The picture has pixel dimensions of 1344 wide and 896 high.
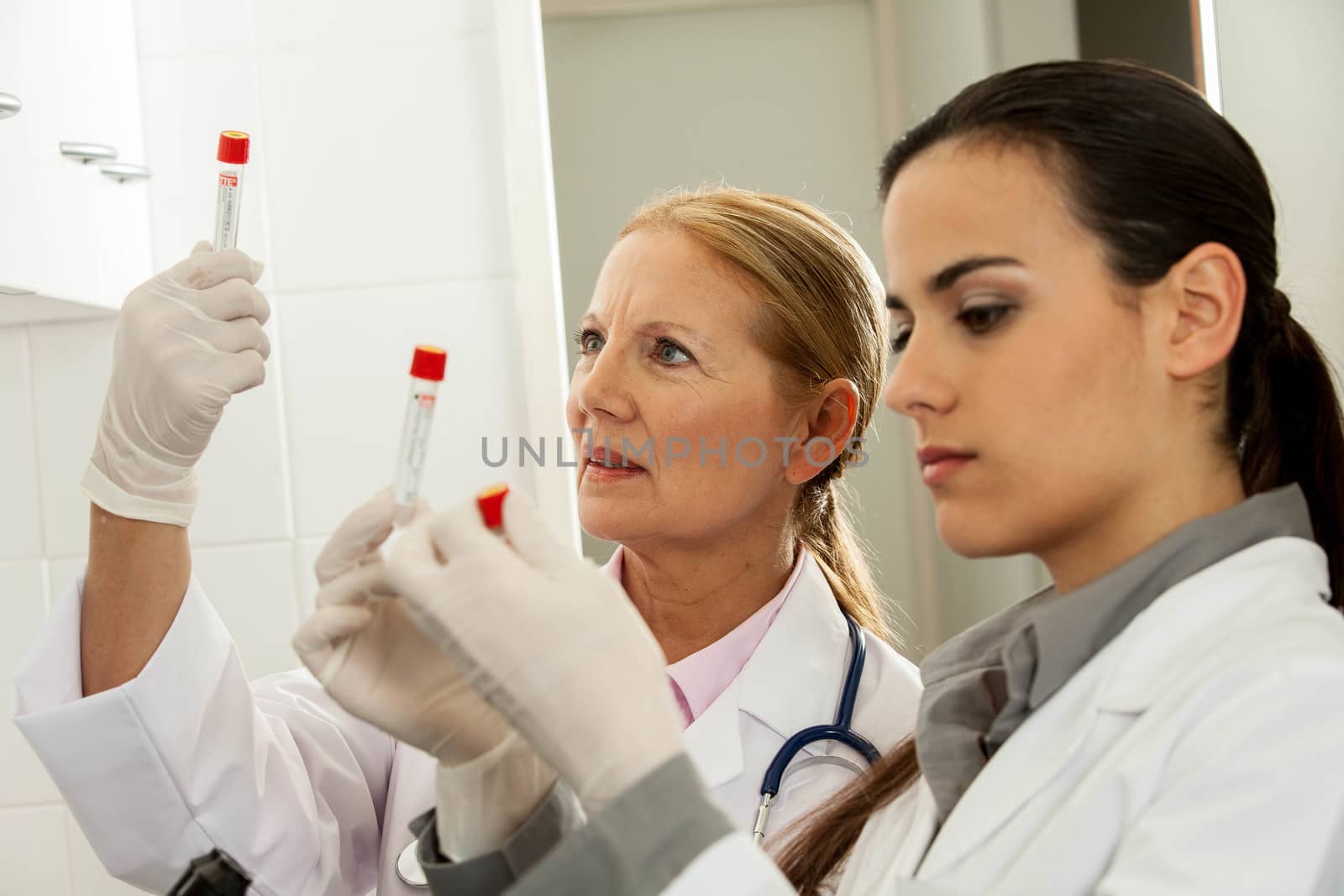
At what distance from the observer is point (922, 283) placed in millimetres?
901

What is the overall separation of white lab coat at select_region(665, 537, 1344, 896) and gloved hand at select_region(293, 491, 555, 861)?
0.90 ft

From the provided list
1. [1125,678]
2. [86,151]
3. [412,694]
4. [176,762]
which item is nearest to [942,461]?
[1125,678]

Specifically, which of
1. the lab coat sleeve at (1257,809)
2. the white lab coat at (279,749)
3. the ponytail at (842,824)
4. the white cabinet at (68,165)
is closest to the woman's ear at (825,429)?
the white lab coat at (279,749)

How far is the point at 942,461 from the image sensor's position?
907 millimetres

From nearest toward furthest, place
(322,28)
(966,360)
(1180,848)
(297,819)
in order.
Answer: (1180,848) < (966,360) < (297,819) < (322,28)

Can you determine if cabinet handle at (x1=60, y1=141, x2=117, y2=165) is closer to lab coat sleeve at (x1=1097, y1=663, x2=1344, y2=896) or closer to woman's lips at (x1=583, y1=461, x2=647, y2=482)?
woman's lips at (x1=583, y1=461, x2=647, y2=482)

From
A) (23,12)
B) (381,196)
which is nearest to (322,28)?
(381,196)

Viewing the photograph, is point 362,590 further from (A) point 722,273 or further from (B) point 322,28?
(B) point 322,28

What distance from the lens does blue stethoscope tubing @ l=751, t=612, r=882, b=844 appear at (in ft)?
3.94

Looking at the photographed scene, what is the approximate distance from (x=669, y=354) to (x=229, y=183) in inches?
21.5

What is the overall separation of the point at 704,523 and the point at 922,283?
1.84ft

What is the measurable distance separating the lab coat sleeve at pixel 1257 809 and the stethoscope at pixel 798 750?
0.50m

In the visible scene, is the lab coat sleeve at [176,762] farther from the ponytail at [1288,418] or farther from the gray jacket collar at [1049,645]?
the ponytail at [1288,418]

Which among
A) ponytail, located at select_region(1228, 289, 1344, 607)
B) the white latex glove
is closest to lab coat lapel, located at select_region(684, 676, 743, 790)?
the white latex glove
